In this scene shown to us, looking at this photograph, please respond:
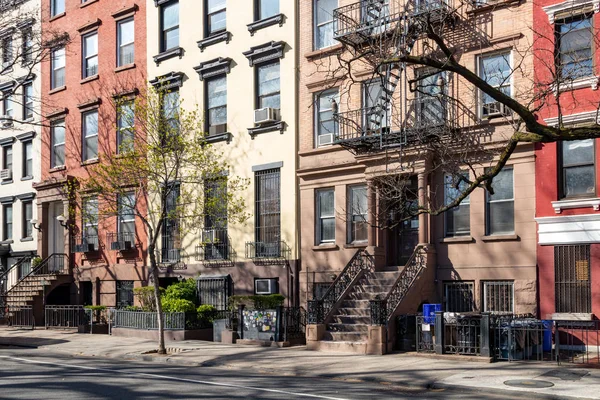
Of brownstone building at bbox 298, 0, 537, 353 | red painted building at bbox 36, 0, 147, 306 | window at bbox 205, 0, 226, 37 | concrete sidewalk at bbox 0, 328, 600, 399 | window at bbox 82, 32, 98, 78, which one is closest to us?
concrete sidewalk at bbox 0, 328, 600, 399

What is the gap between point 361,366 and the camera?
17.5m

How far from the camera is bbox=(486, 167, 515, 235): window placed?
20.9 metres

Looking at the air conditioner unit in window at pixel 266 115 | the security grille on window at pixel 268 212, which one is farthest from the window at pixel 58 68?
the security grille on window at pixel 268 212

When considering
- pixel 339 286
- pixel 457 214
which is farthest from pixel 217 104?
pixel 457 214

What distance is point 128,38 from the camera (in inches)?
1244

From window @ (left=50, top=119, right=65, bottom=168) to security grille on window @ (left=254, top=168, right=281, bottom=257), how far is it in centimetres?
1168

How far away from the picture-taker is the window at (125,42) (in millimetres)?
31469

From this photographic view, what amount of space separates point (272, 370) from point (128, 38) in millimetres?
18231

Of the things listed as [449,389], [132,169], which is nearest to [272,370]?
[449,389]

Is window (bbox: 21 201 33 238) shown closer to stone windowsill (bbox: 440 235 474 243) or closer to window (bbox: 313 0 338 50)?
window (bbox: 313 0 338 50)

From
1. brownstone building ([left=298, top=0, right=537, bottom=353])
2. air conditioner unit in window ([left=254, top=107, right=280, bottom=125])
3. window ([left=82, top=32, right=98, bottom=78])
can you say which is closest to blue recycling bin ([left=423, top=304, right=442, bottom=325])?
brownstone building ([left=298, top=0, right=537, bottom=353])

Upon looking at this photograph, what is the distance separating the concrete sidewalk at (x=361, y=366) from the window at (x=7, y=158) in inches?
591

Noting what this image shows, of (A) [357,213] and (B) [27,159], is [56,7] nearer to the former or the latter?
(B) [27,159]

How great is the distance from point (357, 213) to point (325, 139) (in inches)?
102
